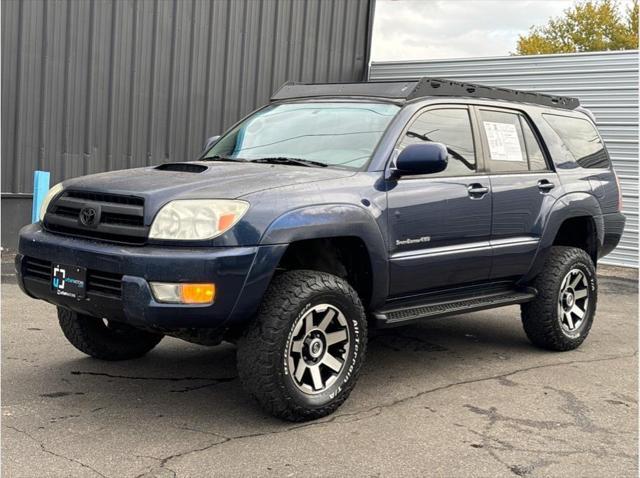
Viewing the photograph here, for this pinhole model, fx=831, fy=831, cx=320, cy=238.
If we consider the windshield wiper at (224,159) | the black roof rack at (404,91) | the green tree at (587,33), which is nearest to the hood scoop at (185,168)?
the windshield wiper at (224,159)

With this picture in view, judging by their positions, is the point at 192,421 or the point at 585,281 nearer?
the point at 192,421

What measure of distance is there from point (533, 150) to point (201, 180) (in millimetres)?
2845

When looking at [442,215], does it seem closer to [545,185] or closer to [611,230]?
[545,185]

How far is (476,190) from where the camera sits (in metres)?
5.40

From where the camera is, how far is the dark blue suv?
4.09 meters

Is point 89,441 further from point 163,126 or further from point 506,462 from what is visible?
point 163,126

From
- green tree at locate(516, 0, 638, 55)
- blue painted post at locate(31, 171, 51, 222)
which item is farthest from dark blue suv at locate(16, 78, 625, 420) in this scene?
green tree at locate(516, 0, 638, 55)

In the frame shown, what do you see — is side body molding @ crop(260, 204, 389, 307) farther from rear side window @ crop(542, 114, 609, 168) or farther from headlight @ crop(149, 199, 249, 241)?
rear side window @ crop(542, 114, 609, 168)

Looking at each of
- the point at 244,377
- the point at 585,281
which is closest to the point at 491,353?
the point at 585,281

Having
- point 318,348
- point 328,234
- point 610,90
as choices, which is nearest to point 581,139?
point 328,234

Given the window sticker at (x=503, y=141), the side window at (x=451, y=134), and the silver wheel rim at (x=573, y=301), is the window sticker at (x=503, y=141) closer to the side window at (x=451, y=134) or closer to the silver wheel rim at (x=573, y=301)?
the side window at (x=451, y=134)

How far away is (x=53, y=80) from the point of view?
1115cm

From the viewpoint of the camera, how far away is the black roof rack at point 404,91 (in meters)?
5.38

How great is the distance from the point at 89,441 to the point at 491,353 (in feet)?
10.7
